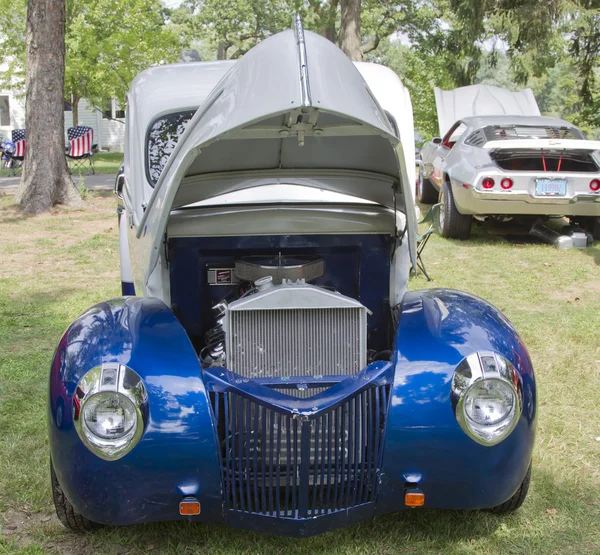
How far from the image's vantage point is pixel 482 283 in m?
7.70

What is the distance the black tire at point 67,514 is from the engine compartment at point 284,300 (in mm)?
833

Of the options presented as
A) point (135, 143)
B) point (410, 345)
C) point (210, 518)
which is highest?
point (135, 143)

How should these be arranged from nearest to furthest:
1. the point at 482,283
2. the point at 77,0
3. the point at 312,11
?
the point at 482,283 → the point at 77,0 → the point at 312,11

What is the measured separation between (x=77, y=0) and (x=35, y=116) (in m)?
16.1

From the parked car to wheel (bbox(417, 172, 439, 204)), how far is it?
2488 mm

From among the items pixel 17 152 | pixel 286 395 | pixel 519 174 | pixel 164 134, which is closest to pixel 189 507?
pixel 286 395

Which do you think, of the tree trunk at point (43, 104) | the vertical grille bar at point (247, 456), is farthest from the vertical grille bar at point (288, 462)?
the tree trunk at point (43, 104)

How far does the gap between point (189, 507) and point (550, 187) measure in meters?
7.22

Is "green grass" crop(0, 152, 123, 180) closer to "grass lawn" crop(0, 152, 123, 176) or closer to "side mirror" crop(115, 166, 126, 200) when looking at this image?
"grass lawn" crop(0, 152, 123, 176)

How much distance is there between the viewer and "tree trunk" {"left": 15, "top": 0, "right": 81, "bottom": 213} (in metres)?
11.8

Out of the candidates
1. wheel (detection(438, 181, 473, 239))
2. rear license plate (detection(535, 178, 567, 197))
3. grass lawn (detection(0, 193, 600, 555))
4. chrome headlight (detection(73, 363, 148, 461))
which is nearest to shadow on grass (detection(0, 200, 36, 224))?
grass lawn (detection(0, 193, 600, 555))

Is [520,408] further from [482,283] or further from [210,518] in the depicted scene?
[482,283]

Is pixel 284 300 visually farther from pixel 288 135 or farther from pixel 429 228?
pixel 429 228

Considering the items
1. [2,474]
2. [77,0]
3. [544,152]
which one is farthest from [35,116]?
[77,0]
